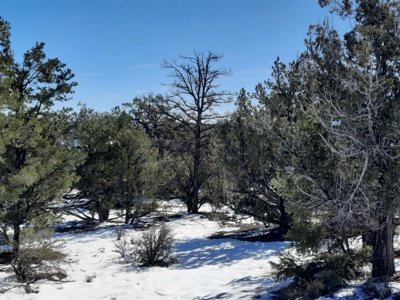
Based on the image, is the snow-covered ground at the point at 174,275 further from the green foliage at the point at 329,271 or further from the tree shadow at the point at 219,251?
the green foliage at the point at 329,271

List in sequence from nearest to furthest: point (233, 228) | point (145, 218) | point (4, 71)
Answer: point (4, 71) < point (233, 228) < point (145, 218)

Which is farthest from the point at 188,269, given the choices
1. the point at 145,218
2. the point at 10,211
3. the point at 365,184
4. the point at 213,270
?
the point at 145,218

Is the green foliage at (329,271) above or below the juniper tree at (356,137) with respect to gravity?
below

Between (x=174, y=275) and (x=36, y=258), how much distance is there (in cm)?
307

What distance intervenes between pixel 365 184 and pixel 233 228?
10820 mm

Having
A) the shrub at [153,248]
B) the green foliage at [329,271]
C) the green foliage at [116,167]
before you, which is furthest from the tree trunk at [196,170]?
the green foliage at [329,271]

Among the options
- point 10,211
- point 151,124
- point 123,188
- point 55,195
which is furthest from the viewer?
point 151,124

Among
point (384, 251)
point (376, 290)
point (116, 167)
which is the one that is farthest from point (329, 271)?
point (116, 167)

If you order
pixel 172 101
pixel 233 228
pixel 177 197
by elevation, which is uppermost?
pixel 172 101

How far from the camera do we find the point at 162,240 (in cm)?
924

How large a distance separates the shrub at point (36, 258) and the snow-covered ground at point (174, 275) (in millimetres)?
269

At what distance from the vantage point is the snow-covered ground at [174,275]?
22.1 feet

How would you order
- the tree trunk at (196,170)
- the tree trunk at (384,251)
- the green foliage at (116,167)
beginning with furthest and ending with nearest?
the tree trunk at (196,170), the green foliage at (116,167), the tree trunk at (384,251)

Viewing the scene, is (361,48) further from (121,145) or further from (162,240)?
(121,145)
